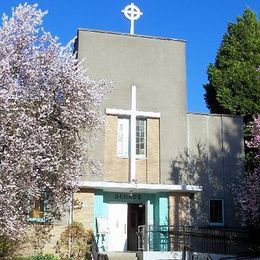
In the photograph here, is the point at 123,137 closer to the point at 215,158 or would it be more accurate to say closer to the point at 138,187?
the point at 138,187

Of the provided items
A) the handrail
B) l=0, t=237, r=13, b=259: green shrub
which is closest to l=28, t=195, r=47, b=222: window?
l=0, t=237, r=13, b=259: green shrub

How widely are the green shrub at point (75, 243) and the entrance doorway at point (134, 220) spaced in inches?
126

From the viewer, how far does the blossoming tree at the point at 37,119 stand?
46.1 ft

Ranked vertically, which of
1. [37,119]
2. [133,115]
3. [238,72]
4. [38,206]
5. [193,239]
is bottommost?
[193,239]

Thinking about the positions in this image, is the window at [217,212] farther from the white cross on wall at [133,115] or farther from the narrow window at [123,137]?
the narrow window at [123,137]

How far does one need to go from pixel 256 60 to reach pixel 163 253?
14526mm

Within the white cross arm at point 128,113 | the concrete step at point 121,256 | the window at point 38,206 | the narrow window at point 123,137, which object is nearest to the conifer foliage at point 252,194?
the white cross arm at point 128,113

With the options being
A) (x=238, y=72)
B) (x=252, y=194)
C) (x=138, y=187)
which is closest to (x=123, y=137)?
(x=138, y=187)

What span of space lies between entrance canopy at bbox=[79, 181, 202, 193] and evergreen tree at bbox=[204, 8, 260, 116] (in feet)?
27.5

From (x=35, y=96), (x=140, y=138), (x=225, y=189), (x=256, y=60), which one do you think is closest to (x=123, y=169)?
(x=140, y=138)

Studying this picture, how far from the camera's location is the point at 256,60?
31.8m

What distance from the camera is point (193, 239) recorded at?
926 inches

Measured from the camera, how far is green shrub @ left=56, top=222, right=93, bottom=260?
2197 centimetres

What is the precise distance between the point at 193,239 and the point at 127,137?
17.5ft
